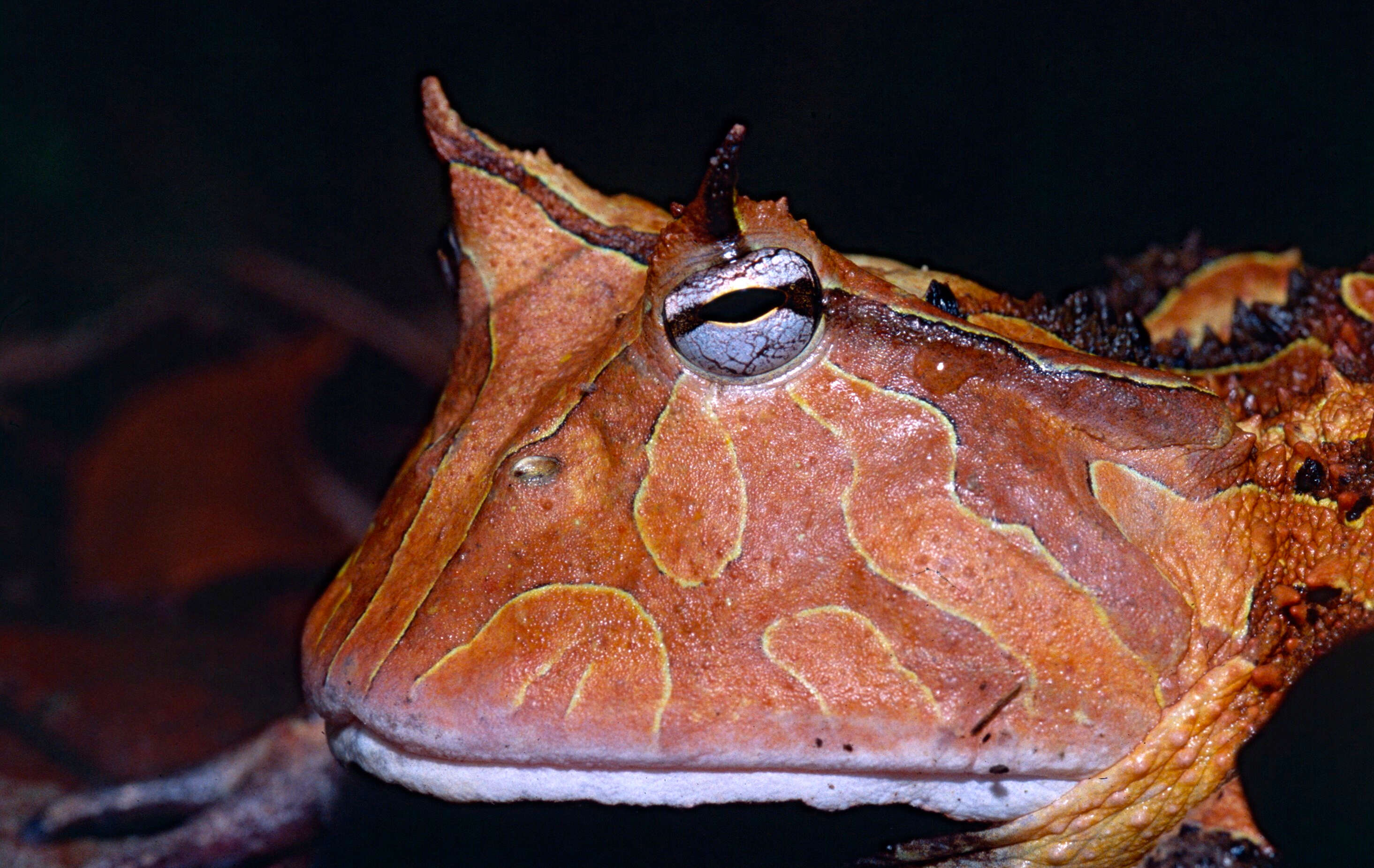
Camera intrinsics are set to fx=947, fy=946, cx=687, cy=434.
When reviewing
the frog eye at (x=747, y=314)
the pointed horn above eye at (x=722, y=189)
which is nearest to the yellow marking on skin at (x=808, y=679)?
the frog eye at (x=747, y=314)

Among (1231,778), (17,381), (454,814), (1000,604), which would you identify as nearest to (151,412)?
(17,381)

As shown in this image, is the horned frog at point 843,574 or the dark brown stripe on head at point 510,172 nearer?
the horned frog at point 843,574

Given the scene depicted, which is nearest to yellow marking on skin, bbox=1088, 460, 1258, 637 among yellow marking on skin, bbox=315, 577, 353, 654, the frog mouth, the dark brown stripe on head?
the frog mouth

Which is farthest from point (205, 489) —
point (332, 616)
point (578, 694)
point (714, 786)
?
point (714, 786)

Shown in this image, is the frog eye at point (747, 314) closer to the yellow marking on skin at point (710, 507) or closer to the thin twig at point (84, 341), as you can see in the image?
the yellow marking on skin at point (710, 507)

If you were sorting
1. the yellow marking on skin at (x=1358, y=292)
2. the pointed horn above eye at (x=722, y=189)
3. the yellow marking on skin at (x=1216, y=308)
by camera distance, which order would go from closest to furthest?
the pointed horn above eye at (x=722, y=189), the yellow marking on skin at (x=1358, y=292), the yellow marking on skin at (x=1216, y=308)
